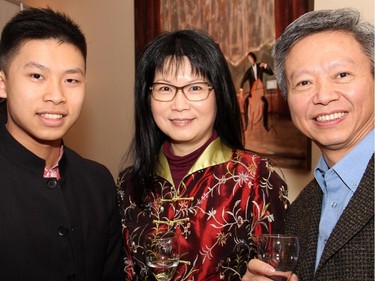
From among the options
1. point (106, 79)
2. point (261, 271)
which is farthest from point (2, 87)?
point (106, 79)

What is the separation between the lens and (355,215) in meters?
1.47

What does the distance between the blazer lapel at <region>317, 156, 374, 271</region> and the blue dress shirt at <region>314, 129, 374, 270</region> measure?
0.10 m

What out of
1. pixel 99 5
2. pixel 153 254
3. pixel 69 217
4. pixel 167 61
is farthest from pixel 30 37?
pixel 99 5

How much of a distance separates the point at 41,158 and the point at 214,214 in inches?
31.4

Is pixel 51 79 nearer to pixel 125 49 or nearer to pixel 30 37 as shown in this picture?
pixel 30 37

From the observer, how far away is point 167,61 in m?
2.09

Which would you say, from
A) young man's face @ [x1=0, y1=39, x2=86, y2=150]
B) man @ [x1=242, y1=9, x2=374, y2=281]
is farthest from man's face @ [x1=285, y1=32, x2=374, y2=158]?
young man's face @ [x1=0, y1=39, x2=86, y2=150]

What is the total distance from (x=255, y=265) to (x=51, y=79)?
1096 millimetres

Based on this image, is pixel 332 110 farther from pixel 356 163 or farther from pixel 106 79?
pixel 106 79

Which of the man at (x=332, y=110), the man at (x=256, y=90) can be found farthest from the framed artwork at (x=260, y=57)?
the man at (x=332, y=110)

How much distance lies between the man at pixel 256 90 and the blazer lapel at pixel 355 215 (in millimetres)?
1552

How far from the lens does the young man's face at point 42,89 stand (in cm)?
182

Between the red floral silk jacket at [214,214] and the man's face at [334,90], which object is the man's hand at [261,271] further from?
the man's face at [334,90]

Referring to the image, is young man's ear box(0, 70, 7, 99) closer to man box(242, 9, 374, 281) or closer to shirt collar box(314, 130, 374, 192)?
man box(242, 9, 374, 281)
